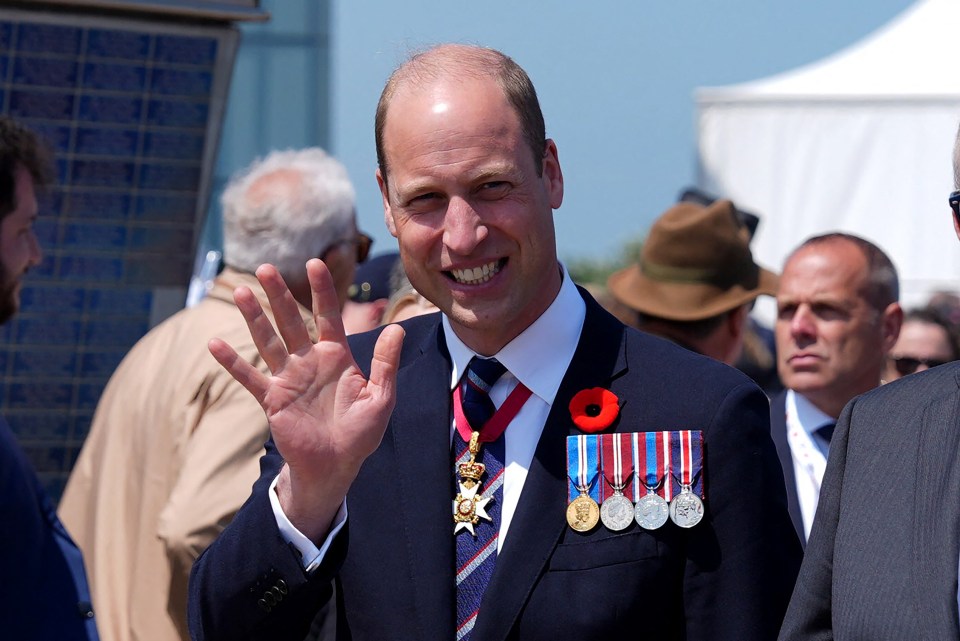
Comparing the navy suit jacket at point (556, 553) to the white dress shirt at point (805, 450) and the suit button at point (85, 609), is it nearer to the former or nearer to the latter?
the suit button at point (85, 609)

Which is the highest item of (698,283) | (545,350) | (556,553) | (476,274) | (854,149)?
(854,149)

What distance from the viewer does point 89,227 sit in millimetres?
3834

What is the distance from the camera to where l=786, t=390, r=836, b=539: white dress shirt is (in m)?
3.99

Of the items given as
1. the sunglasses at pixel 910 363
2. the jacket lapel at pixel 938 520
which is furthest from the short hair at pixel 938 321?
the jacket lapel at pixel 938 520

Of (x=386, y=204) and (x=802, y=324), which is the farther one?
(x=802, y=324)

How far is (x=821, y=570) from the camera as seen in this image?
2.20 m

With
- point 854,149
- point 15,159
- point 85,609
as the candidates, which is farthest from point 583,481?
point 854,149

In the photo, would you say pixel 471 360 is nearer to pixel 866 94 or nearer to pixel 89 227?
pixel 89 227

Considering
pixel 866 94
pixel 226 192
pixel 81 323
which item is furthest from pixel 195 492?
pixel 866 94

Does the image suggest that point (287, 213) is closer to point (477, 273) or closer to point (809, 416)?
point (809, 416)

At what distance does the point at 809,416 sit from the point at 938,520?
84.6 inches

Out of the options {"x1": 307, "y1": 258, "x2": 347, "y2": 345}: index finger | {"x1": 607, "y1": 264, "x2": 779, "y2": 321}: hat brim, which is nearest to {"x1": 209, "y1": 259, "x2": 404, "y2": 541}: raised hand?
{"x1": 307, "y1": 258, "x2": 347, "y2": 345}: index finger

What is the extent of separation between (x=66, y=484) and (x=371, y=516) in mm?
1919

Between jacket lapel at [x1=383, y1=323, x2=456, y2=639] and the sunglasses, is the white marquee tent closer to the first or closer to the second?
the sunglasses
